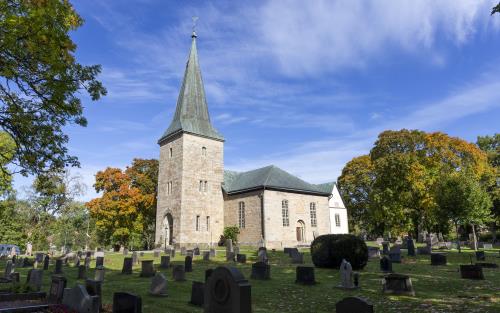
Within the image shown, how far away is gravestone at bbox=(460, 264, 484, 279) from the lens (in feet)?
39.1

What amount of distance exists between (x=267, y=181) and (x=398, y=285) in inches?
1008

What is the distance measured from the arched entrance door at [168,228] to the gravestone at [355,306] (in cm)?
3113

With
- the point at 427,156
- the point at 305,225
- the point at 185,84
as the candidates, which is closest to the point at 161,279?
the point at 305,225

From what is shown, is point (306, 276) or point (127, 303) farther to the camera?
point (306, 276)

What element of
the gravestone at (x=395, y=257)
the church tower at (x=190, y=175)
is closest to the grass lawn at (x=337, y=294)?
the gravestone at (x=395, y=257)

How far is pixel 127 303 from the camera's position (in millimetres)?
7234

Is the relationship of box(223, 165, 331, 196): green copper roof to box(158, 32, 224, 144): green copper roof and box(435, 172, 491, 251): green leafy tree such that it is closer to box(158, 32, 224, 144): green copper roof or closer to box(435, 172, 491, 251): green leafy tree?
box(158, 32, 224, 144): green copper roof

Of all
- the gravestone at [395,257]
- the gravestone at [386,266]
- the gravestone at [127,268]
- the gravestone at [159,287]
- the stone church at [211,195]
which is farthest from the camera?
the stone church at [211,195]

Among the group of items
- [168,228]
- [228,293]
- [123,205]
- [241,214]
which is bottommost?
[228,293]

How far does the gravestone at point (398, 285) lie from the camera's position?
9.24m

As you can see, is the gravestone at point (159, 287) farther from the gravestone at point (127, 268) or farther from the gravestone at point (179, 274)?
the gravestone at point (127, 268)

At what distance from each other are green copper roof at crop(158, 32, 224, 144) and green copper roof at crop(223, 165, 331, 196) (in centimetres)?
556

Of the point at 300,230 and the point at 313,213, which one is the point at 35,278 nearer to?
the point at 300,230

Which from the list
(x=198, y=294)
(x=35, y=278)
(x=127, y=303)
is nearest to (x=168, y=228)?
(x=35, y=278)
